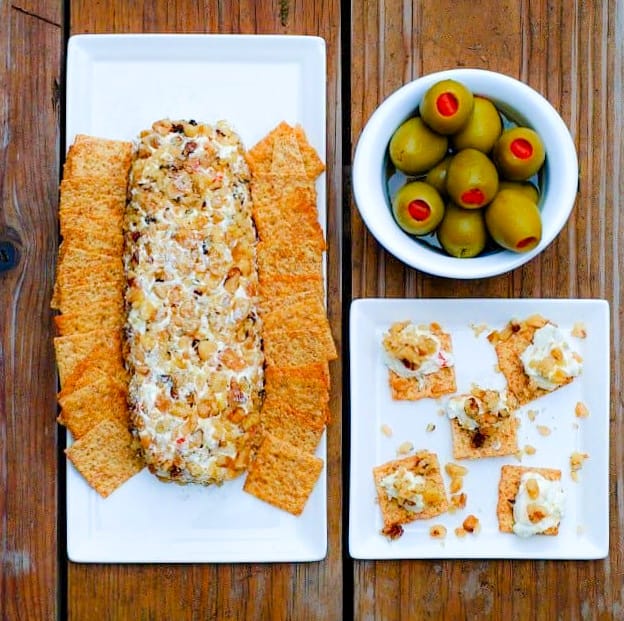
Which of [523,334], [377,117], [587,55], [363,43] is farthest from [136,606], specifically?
[587,55]

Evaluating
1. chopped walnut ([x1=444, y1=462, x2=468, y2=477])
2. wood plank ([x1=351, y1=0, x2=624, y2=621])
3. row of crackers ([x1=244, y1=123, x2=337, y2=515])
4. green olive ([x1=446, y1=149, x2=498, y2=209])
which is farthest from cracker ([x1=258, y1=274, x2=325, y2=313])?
chopped walnut ([x1=444, y1=462, x2=468, y2=477])

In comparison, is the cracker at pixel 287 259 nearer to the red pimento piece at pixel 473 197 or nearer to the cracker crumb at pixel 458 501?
the red pimento piece at pixel 473 197

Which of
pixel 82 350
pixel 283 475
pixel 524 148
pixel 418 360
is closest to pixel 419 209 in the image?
pixel 524 148

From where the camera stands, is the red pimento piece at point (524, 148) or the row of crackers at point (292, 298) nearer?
the red pimento piece at point (524, 148)

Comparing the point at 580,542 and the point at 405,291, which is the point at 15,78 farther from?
the point at 580,542

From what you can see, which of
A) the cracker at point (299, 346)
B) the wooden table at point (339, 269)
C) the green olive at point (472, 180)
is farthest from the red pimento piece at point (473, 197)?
the cracker at point (299, 346)

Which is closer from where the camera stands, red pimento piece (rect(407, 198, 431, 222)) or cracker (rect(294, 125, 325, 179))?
red pimento piece (rect(407, 198, 431, 222))

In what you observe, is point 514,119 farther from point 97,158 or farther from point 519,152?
point 97,158

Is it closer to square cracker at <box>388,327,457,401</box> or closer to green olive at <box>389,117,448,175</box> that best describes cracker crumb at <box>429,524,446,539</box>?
square cracker at <box>388,327,457,401</box>
